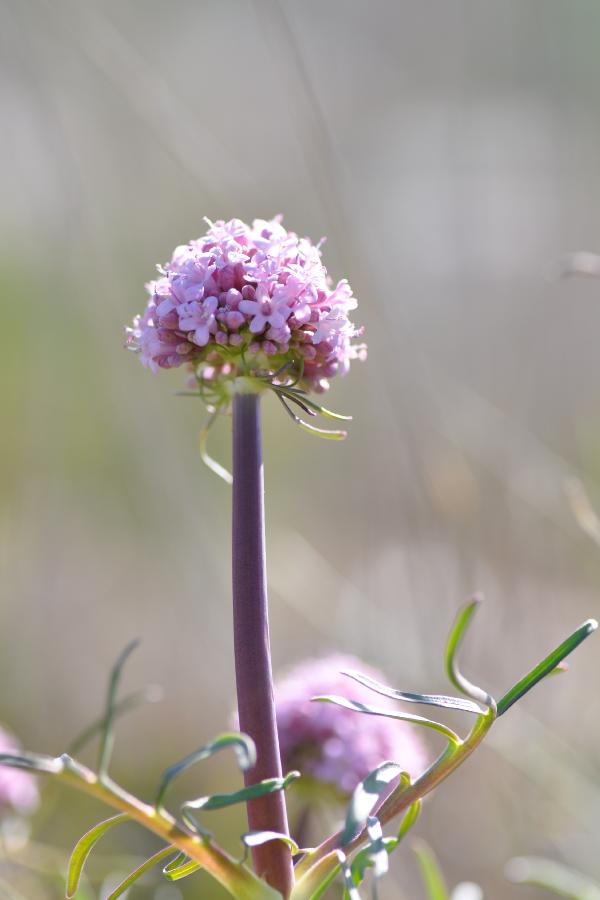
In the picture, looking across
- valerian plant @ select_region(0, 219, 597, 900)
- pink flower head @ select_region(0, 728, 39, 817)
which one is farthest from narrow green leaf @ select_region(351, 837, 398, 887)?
pink flower head @ select_region(0, 728, 39, 817)

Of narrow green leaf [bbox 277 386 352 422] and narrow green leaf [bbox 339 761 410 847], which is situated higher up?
narrow green leaf [bbox 277 386 352 422]

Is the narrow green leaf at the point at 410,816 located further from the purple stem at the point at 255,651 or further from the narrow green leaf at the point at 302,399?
the narrow green leaf at the point at 302,399

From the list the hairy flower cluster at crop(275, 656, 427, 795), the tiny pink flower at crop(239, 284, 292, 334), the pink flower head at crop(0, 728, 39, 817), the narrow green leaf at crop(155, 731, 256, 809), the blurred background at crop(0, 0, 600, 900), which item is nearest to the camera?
the narrow green leaf at crop(155, 731, 256, 809)

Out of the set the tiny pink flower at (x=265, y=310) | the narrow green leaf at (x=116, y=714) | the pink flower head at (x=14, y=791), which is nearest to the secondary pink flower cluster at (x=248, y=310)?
the tiny pink flower at (x=265, y=310)

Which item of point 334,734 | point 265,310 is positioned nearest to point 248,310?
point 265,310

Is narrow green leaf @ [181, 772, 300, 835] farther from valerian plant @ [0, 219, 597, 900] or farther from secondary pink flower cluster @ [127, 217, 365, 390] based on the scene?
secondary pink flower cluster @ [127, 217, 365, 390]

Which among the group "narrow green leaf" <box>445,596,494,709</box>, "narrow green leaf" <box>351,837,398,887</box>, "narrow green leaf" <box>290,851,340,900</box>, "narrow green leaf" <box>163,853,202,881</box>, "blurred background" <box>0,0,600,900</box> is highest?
"blurred background" <box>0,0,600,900</box>

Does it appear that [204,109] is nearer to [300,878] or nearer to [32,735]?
[32,735]

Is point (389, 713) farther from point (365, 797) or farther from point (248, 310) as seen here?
point (248, 310)
